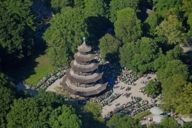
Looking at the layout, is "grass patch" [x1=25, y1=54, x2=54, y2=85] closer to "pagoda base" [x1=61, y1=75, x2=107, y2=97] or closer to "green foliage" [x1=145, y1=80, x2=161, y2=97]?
"pagoda base" [x1=61, y1=75, x2=107, y2=97]

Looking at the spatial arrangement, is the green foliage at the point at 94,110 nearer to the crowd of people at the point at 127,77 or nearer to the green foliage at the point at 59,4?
the crowd of people at the point at 127,77

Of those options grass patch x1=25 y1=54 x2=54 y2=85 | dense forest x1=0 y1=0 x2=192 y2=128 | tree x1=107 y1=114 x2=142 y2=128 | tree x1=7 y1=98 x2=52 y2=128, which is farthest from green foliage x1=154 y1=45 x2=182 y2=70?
tree x1=7 y1=98 x2=52 y2=128

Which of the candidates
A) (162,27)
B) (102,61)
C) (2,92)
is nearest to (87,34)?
(102,61)

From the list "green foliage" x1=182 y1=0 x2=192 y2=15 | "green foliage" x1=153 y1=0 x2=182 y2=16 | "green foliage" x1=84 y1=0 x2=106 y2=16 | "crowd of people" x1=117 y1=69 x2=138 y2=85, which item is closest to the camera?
"crowd of people" x1=117 y1=69 x2=138 y2=85

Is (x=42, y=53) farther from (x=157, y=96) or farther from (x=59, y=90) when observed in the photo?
(x=157, y=96)

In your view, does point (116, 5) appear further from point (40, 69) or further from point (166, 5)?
point (40, 69)

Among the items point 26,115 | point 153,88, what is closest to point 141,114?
point 153,88

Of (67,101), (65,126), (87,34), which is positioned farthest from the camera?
(87,34)

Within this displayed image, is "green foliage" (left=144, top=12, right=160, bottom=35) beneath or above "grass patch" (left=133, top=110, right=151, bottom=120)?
above

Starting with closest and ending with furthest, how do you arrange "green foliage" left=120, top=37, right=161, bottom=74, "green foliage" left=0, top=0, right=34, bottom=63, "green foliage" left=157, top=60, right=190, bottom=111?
1. "green foliage" left=157, top=60, right=190, bottom=111
2. "green foliage" left=120, top=37, right=161, bottom=74
3. "green foliage" left=0, top=0, right=34, bottom=63
